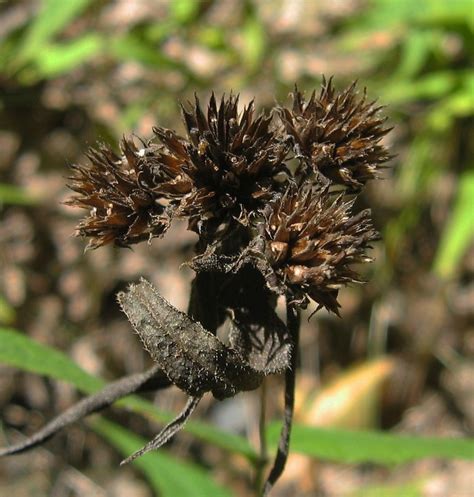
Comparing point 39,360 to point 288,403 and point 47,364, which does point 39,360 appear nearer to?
point 47,364

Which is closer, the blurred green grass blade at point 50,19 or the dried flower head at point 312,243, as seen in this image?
the dried flower head at point 312,243

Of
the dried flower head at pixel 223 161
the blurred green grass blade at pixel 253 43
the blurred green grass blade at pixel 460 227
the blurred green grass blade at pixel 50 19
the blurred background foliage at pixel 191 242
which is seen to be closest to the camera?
the dried flower head at pixel 223 161

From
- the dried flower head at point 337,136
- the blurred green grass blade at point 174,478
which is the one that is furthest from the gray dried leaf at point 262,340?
the blurred green grass blade at point 174,478

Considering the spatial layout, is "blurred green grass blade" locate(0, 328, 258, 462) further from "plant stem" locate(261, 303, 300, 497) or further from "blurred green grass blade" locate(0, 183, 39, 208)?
"blurred green grass blade" locate(0, 183, 39, 208)

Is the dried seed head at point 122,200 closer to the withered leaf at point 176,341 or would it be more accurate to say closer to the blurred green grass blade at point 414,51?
the withered leaf at point 176,341

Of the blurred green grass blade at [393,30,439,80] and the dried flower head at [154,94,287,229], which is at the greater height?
the blurred green grass blade at [393,30,439,80]

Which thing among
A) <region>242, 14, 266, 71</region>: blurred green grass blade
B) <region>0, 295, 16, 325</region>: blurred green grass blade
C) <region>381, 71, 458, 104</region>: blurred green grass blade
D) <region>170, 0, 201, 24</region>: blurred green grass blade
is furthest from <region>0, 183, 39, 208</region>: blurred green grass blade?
<region>381, 71, 458, 104</region>: blurred green grass blade
